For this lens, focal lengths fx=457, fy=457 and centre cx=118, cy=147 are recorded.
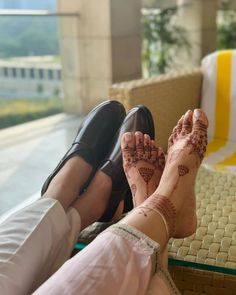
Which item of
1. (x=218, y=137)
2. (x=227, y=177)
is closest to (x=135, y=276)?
(x=227, y=177)

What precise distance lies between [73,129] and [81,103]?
33 centimetres

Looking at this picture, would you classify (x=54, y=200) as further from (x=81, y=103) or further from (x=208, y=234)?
(x=81, y=103)

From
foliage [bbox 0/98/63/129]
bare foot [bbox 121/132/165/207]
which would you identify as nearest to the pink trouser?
bare foot [bbox 121/132/165/207]

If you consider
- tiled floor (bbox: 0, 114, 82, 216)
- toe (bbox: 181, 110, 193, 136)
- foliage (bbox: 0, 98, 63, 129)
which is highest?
toe (bbox: 181, 110, 193, 136)

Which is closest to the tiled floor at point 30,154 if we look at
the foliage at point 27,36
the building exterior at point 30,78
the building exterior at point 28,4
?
the building exterior at point 30,78

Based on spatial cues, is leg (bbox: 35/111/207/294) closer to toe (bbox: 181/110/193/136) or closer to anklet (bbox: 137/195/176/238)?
anklet (bbox: 137/195/176/238)

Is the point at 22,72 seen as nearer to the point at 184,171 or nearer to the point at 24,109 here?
the point at 24,109

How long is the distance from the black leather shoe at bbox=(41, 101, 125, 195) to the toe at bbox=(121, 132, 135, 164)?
0.14 meters

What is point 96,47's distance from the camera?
3.06 meters

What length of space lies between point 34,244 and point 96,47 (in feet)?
7.48

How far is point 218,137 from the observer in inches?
74.6

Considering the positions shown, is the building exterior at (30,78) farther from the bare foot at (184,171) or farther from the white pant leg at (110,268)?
the white pant leg at (110,268)

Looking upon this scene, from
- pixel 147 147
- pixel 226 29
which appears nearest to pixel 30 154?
pixel 147 147

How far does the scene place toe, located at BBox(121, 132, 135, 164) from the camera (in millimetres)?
1254
